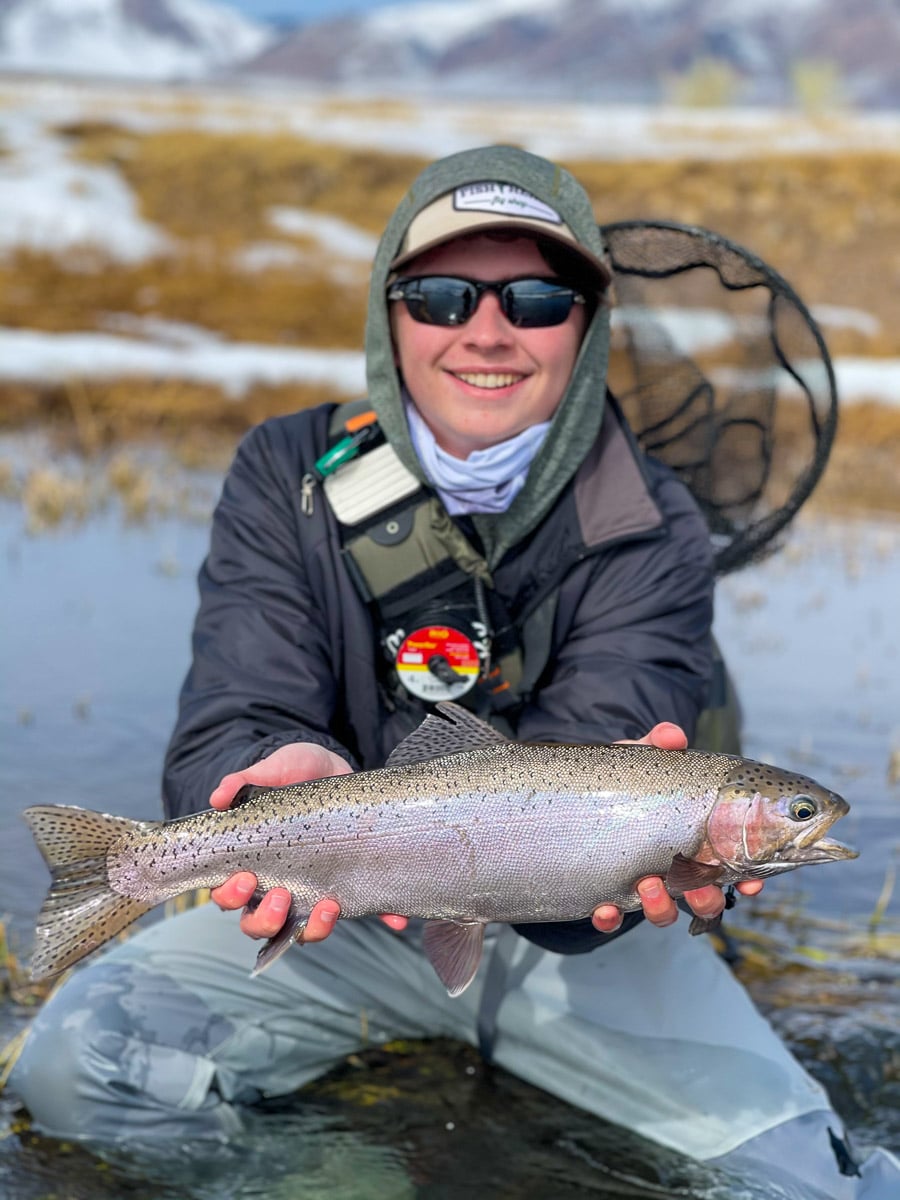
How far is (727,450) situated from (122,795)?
9.88 feet

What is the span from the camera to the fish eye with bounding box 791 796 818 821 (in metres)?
2.72

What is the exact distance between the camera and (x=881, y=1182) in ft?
11.4

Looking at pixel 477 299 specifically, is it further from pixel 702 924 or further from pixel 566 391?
pixel 702 924

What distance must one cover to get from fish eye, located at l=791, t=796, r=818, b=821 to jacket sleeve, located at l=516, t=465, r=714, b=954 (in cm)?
90

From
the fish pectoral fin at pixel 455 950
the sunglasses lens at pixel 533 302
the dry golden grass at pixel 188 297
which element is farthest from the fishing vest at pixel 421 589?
the dry golden grass at pixel 188 297

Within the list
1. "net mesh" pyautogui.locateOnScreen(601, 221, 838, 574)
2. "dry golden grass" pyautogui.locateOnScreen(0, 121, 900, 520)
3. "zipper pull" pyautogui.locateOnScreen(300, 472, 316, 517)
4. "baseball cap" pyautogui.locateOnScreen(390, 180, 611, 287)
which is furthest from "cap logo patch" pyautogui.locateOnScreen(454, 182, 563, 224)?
"dry golden grass" pyautogui.locateOnScreen(0, 121, 900, 520)

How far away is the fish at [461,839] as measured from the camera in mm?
2797

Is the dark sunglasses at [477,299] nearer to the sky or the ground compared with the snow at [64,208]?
nearer to the ground

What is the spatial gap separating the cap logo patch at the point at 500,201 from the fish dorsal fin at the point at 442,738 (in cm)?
159

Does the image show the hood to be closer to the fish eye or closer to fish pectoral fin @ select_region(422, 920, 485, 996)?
fish pectoral fin @ select_region(422, 920, 485, 996)

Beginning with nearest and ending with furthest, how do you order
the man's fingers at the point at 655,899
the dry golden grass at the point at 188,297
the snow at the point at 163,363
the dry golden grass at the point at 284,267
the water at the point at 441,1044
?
1. the man's fingers at the point at 655,899
2. the water at the point at 441,1044
3. the dry golden grass at the point at 284,267
4. the snow at the point at 163,363
5. the dry golden grass at the point at 188,297

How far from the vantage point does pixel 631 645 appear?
3814mm

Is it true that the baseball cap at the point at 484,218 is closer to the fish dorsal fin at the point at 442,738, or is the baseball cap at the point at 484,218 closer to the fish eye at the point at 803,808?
the fish dorsal fin at the point at 442,738

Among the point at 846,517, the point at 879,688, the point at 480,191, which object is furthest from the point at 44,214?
the point at 480,191
